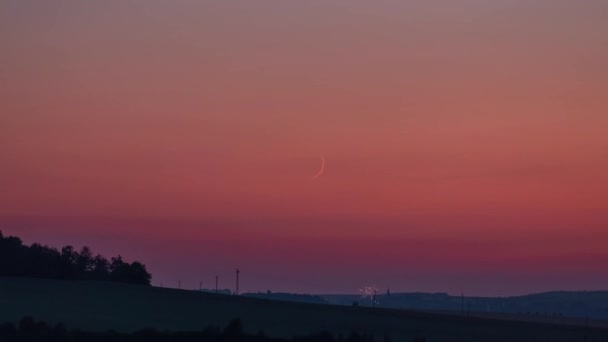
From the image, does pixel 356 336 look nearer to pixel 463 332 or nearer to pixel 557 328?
pixel 463 332

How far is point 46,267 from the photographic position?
374 ft

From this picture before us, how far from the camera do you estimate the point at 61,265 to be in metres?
115

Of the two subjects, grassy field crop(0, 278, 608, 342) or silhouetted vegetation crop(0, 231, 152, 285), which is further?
silhouetted vegetation crop(0, 231, 152, 285)

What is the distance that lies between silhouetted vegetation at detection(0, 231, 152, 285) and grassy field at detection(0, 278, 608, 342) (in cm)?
906

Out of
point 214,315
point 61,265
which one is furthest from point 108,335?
point 61,265

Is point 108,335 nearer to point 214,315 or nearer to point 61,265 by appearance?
point 214,315

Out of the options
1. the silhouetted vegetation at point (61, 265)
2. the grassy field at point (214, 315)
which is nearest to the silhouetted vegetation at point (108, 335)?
the grassy field at point (214, 315)

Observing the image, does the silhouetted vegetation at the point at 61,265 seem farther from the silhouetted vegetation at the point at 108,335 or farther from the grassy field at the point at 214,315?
the silhouetted vegetation at the point at 108,335

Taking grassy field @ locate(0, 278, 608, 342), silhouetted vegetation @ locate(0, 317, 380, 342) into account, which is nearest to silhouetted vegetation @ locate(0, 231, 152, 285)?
grassy field @ locate(0, 278, 608, 342)

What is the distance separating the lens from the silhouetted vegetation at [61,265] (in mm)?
112312

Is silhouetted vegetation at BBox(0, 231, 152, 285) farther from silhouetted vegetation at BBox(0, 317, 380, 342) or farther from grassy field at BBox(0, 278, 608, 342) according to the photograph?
silhouetted vegetation at BBox(0, 317, 380, 342)

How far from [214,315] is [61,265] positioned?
97.5 ft

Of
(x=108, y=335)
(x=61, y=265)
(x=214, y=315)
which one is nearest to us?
(x=108, y=335)

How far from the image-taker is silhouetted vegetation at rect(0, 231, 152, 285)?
368 ft
